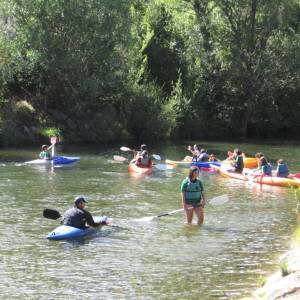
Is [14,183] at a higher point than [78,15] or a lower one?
lower

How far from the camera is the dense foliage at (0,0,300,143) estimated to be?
38.1 meters

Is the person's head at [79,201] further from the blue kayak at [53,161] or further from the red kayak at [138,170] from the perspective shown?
the blue kayak at [53,161]

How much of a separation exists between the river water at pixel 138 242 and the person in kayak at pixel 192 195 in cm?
38

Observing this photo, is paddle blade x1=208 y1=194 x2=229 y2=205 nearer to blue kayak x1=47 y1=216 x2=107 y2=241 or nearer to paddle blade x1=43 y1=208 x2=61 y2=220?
blue kayak x1=47 y1=216 x2=107 y2=241

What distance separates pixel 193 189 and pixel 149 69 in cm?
2896

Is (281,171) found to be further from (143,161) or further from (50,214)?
(50,214)

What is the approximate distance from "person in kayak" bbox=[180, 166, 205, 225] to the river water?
0.38m

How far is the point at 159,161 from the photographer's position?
3173 centimetres

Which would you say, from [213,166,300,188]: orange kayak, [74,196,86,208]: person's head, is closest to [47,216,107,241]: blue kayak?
[74,196,86,208]: person's head

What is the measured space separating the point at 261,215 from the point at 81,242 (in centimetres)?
615

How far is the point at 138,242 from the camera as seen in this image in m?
15.8

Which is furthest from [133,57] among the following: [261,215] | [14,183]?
[261,215]

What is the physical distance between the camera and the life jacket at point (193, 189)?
1697cm

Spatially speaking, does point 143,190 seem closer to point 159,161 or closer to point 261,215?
point 261,215
